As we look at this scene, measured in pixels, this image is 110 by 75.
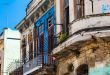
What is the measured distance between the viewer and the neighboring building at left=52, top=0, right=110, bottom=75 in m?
17.2

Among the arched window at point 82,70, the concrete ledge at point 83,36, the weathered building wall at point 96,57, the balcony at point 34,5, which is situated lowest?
the arched window at point 82,70

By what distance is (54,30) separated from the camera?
22203 mm

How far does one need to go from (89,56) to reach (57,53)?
2.07 m

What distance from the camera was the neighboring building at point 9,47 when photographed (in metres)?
29.2

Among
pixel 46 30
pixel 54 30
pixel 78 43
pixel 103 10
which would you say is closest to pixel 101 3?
pixel 103 10

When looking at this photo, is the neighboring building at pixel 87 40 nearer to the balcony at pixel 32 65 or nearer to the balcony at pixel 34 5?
the balcony at pixel 32 65

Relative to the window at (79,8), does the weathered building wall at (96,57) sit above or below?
below

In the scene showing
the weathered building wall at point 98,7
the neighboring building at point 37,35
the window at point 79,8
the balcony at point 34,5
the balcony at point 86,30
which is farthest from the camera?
the balcony at point 34,5

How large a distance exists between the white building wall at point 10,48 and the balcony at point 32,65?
17.1ft

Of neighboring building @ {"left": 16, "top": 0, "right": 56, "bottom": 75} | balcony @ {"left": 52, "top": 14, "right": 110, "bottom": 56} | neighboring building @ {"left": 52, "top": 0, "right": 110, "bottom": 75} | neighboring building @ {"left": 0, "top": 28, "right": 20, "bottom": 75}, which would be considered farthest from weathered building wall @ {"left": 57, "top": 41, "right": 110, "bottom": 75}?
neighboring building @ {"left": 0, "top": 28, "right": 20, "bottom": 75}

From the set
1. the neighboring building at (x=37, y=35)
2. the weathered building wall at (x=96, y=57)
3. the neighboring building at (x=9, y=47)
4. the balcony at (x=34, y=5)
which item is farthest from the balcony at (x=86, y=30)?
the neighboring building at (x=9, y=47)

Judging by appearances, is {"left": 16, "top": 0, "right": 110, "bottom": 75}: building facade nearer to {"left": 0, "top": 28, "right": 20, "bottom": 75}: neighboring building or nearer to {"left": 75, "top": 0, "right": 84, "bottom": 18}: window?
{"left": 75, "top": 0, "right": 84, "bottom": 18}: window

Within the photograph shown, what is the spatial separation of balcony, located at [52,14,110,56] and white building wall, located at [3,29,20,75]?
10885 mm

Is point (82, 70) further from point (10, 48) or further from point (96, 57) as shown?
point (10, 48)
